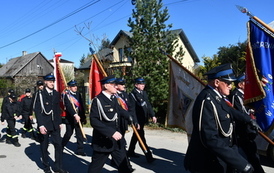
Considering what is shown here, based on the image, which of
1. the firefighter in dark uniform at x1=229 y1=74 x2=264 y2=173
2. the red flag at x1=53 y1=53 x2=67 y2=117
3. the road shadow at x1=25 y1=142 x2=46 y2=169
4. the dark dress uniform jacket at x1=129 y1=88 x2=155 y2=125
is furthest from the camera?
the red flag at x1=53 y1=53 x2=67 y2=117

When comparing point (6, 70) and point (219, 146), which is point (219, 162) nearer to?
point (219, 146)

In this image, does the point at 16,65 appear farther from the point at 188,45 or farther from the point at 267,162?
the point at 267,162

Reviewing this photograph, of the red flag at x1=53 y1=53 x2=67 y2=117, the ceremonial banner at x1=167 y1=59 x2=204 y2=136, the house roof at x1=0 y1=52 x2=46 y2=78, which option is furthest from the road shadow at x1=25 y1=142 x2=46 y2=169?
the house roof at x1=0 y1=52 x2=46 y2=78

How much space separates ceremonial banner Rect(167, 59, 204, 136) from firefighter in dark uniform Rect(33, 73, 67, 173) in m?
2.40

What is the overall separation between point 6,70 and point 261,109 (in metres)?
54.2

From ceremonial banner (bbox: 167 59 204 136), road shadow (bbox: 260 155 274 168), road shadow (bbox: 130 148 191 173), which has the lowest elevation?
road shadow (bbox: 130 148 191 173)

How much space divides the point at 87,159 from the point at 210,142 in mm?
4458

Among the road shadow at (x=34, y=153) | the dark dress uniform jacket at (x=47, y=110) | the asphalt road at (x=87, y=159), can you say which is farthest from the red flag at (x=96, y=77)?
the road shadow at (x=34, y=153)

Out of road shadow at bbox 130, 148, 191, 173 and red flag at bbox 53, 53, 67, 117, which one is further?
red flag at bbox 53, 53, 67, 117

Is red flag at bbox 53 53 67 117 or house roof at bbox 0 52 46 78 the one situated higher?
house roof at bbox 0 52 46 78

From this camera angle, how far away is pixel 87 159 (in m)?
6.46

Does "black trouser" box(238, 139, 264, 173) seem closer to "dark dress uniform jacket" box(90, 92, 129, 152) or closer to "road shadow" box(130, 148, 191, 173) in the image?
"road shadow" box(130, 148, 191, 173)

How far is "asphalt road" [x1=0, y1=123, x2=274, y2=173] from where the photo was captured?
5.66m

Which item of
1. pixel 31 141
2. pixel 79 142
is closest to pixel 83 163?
pixel 79 142
